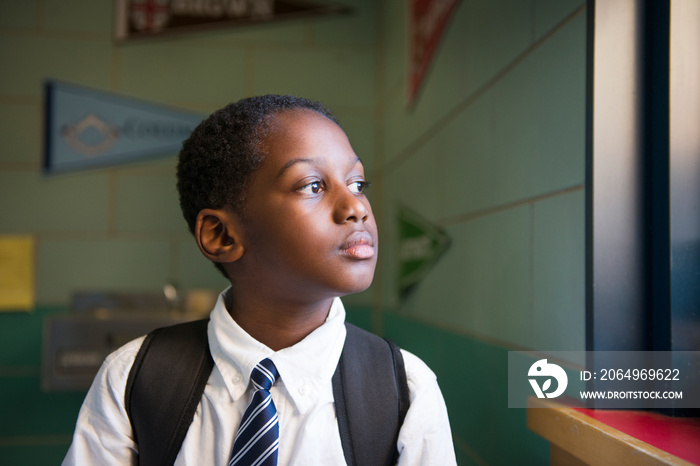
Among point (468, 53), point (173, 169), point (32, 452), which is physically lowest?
point (32, 452)

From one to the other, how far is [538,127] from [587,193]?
22 cm

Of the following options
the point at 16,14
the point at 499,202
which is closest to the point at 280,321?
the point at 499,202

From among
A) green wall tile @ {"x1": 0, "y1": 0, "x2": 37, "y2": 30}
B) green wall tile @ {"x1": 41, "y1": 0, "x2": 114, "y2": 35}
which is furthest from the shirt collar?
green wall tile @ {"x1": 0, "y1": 0, "x2": 37, "y2": 30}

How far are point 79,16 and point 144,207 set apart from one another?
2.72ft

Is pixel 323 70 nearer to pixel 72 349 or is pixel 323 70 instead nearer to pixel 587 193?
pixel 72 349

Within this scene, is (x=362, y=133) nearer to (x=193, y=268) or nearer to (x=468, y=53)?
(x=193, y=268)

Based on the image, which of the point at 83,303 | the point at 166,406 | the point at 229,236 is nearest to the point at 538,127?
the point at 229,236

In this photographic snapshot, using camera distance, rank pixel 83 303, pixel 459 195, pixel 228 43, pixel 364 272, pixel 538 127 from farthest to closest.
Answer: pixel 228 43 < pixel 83 303 < pixel 459 195 < pixel 538 127 < pixel 364 272

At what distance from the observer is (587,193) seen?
833 millimetres

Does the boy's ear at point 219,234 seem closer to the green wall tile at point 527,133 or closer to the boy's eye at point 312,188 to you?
the boy's eye at point 312,188
